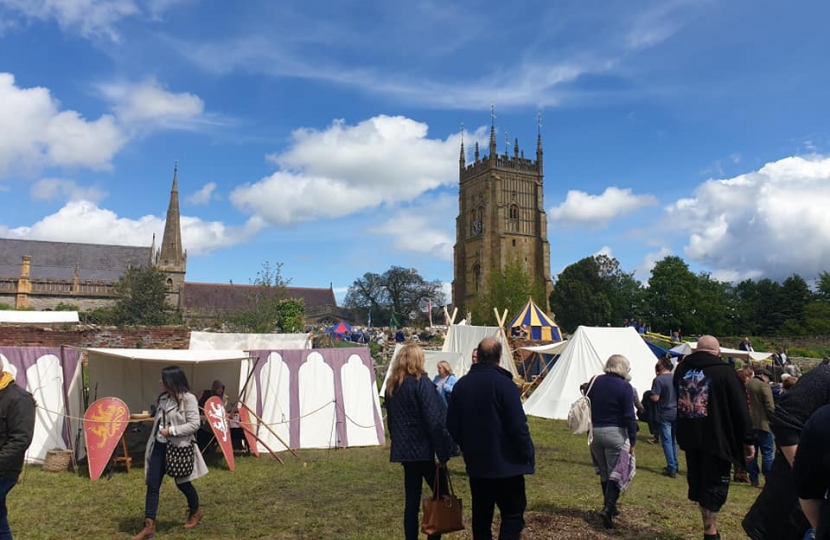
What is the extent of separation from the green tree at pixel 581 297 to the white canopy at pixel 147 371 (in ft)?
171

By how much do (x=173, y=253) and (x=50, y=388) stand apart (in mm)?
53284

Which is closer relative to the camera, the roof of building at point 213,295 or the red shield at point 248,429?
the red shield at point 248,429

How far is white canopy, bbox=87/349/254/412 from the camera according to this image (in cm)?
925

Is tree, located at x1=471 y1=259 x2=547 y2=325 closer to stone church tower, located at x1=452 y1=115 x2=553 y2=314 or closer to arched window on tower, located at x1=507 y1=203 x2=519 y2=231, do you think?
stone church tower, located at x1=452 y1=115 x2=553 y2=314

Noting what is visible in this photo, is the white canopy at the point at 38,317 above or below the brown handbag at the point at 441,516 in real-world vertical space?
above

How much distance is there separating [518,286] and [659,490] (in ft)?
169

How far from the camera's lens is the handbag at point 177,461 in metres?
5.40

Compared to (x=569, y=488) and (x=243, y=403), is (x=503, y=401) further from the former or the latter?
(x=243, y=403)

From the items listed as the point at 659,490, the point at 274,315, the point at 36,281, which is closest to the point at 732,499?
the point at 659,490

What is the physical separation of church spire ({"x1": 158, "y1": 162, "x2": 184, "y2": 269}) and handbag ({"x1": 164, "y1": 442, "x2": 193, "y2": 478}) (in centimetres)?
5770

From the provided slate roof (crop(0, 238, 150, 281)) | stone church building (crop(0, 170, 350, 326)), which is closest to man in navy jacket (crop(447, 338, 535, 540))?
stone church building (crop(0, 170, 350, 326))

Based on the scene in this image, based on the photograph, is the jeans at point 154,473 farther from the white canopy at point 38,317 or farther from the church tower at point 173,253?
the church tower at point 173,253

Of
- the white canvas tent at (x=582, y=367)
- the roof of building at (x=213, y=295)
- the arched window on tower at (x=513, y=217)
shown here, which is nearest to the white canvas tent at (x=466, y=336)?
the white canvas tent at (x=582, y=367)

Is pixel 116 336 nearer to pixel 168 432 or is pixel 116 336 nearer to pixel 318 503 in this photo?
pixel 318 503
